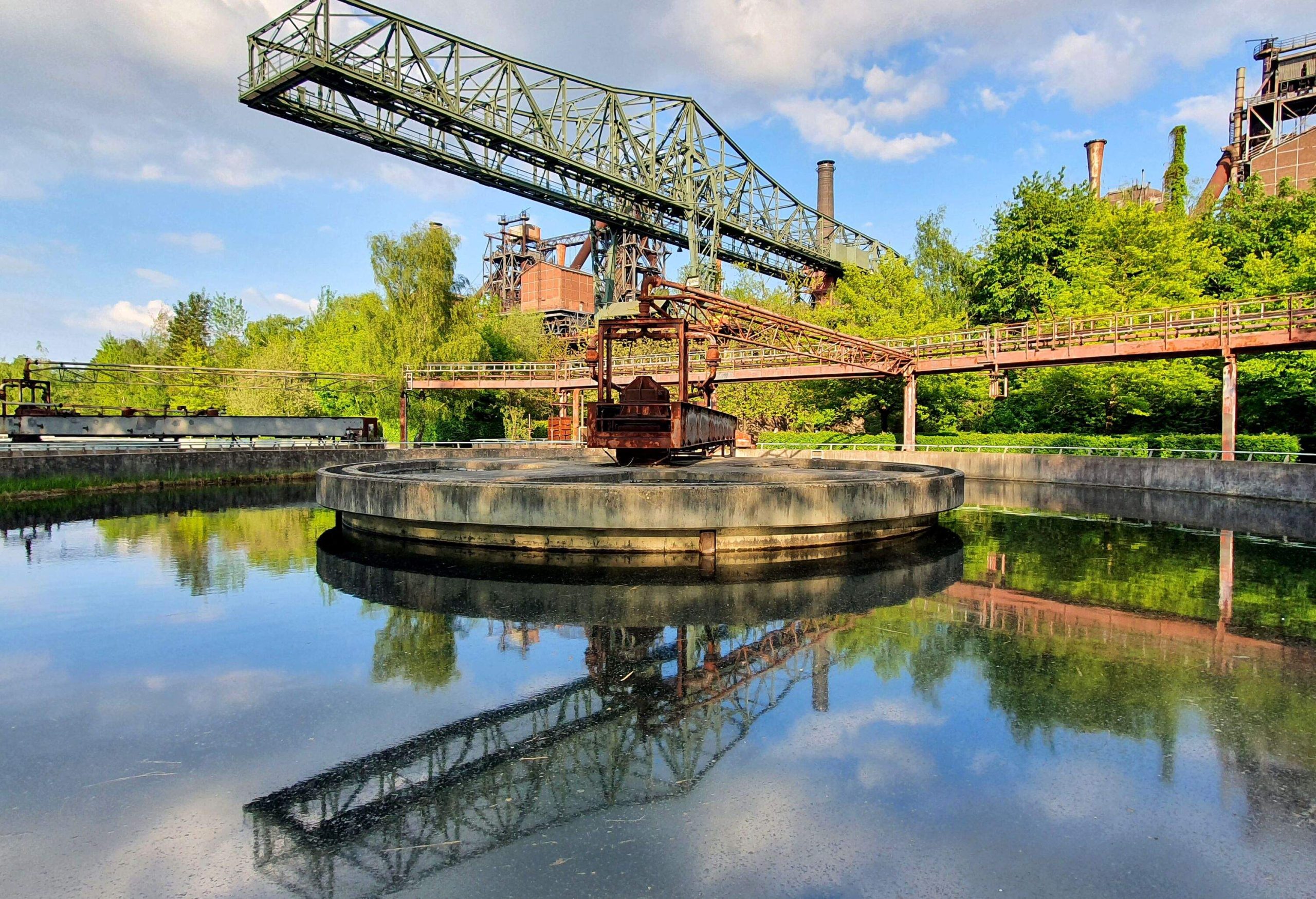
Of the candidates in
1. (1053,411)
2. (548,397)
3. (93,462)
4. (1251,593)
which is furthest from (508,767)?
(548,397)

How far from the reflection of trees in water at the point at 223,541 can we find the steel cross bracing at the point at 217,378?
23.3 metres

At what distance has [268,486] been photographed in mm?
27594

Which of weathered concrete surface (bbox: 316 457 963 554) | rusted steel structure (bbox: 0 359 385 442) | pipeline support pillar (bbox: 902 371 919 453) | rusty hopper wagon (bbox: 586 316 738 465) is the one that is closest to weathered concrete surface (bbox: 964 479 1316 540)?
weathered concrete surface (bbox: 316 457 963 554)

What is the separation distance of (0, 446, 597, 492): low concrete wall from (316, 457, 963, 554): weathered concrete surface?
41.7 feet

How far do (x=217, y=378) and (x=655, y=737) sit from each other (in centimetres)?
5920

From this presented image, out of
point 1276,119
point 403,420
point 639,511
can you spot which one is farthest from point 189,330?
point 1276,119

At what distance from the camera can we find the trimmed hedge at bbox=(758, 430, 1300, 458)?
1029 inches

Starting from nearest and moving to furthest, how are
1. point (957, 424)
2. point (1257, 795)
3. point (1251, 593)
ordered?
point (1257, 795)
point (1251, 593)
point (957, 424)

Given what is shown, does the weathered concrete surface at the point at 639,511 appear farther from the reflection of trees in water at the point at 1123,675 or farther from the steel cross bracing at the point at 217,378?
the steel cross bracing at the point at 217,378

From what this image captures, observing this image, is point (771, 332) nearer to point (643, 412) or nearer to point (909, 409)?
point (909, 409)

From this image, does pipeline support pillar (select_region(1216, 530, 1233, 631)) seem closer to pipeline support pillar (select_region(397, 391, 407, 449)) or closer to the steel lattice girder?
the steel lattice girder

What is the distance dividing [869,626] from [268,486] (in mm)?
26519

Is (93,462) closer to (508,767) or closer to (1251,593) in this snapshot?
(508,767)

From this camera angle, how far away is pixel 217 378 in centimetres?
5319
